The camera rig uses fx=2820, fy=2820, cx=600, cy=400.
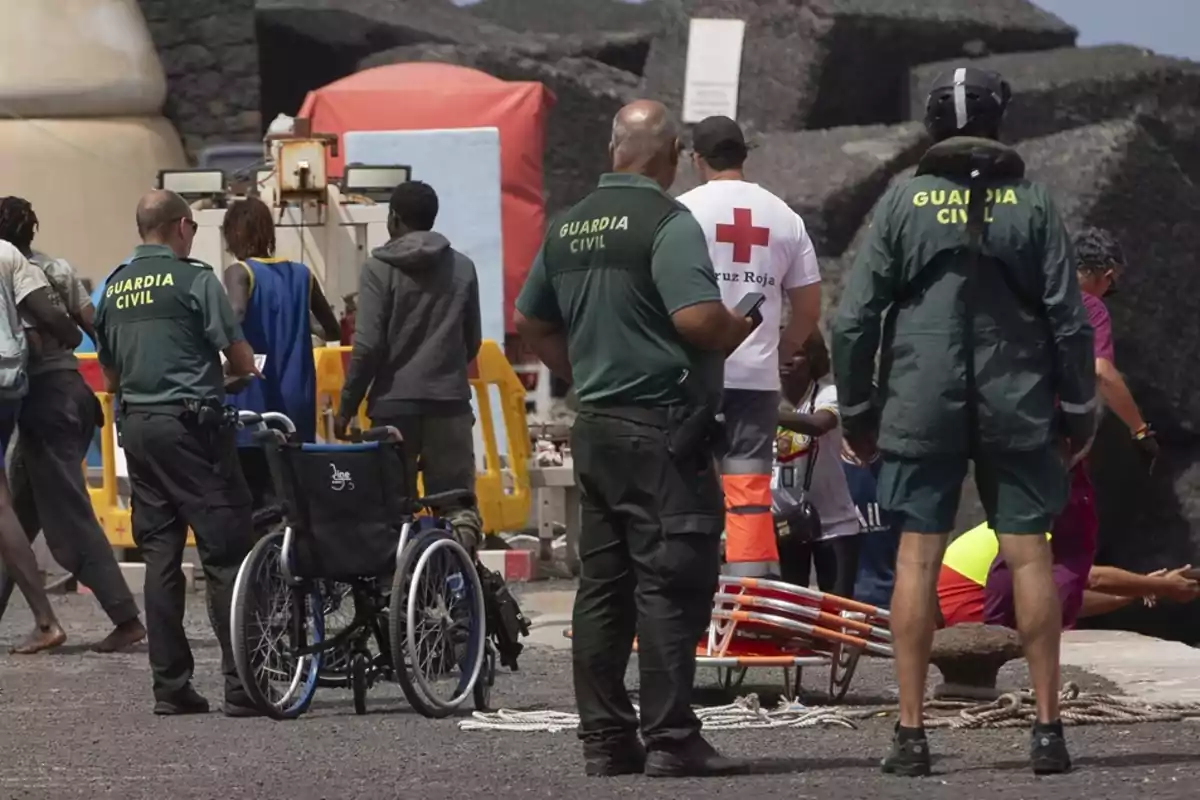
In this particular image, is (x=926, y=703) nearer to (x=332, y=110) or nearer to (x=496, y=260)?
(x=496, y=260)

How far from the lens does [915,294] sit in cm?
664

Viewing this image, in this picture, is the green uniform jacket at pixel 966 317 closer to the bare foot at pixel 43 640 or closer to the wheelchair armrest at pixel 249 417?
the wheelchair armrest at pixel 249 417

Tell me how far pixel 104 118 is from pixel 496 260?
5637 millimetres

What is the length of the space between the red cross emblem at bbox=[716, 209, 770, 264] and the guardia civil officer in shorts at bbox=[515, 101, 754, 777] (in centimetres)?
Answer: 171

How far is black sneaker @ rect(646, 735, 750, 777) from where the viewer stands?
665cm

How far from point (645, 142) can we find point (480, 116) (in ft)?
34.7

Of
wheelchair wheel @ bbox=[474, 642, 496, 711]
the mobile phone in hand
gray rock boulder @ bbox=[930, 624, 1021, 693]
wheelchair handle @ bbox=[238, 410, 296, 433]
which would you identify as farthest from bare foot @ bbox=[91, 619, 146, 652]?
the mobile phone in hand

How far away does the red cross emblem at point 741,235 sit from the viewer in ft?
27.9

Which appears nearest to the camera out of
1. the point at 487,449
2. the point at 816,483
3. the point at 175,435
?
the point at 175,435

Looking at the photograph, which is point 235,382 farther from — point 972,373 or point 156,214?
point 972,373

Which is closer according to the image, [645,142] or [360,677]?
[645,142]

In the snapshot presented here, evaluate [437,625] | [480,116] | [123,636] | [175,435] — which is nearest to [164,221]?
[175,435]

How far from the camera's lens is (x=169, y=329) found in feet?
28.0

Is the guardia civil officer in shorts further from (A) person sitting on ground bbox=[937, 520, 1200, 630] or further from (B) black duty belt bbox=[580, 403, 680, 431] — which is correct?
(A) person sitting on ground bbox=[937, 520, 1200, 630]
